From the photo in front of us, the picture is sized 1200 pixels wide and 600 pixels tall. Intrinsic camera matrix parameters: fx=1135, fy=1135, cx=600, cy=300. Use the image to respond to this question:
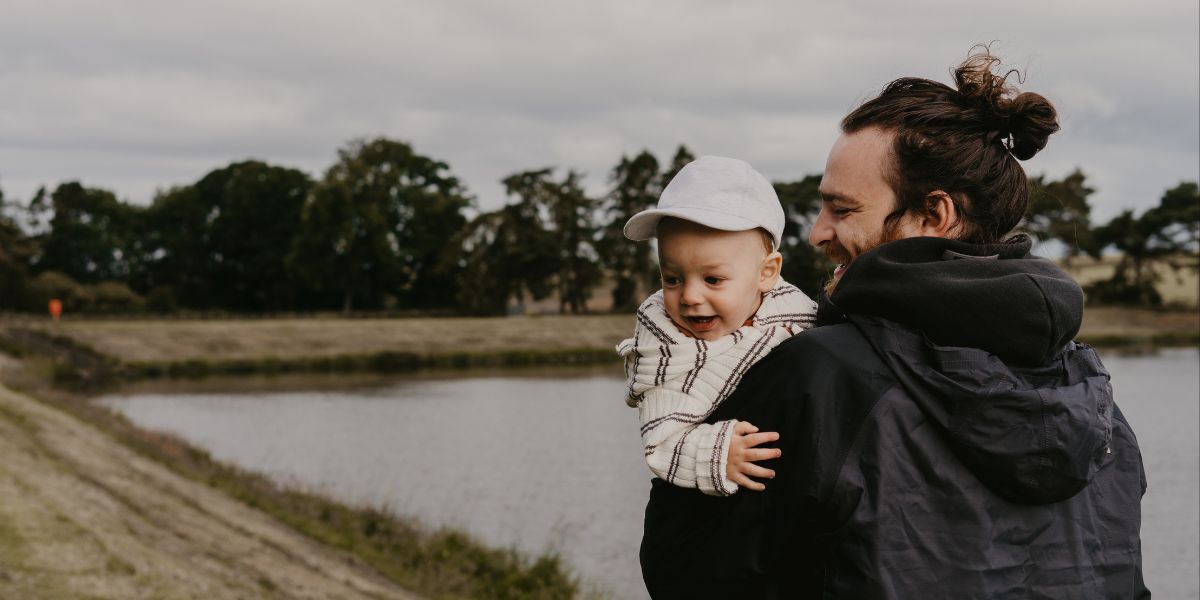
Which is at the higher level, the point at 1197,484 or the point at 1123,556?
the point at 1123,556

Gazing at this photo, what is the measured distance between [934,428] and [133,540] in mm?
9035

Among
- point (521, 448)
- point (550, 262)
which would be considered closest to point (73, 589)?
Answer: point (521, 448)

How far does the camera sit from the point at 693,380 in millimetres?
2299

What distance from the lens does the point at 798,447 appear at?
6.51 feet

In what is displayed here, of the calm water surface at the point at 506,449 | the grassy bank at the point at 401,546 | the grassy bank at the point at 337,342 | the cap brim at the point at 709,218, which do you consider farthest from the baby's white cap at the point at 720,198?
the grassy bank at the point at 337,342

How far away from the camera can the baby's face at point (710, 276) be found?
2377 mm

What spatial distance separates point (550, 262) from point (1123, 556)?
66598mm

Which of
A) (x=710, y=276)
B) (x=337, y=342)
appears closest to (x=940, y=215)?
(x=710, y=276)

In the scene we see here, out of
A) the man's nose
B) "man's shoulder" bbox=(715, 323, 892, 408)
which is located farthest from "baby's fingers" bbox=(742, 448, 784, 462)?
the man's nose

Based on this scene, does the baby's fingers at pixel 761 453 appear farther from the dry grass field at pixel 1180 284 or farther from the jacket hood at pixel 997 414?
the dry grass field at pixel 1180 284

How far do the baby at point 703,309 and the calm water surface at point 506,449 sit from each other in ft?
33.7

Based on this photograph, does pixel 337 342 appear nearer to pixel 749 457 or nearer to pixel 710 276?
pixel 710 276

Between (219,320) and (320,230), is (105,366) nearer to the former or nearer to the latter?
(219,320)

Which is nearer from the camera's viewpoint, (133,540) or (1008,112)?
(1008,112)
